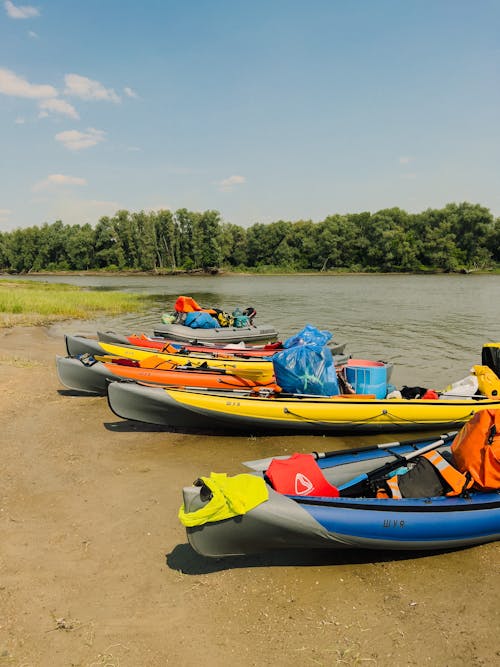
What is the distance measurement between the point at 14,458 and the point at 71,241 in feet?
308

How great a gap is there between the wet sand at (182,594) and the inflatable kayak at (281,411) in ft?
4.13

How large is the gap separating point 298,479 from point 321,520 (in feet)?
1.91

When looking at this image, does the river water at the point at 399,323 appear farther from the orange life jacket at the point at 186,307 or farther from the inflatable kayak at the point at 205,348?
the inflatable kayak at the point at 205,348

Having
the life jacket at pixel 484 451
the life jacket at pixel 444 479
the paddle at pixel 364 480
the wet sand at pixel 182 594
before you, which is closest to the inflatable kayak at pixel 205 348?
the wet sand at pixel 182 594

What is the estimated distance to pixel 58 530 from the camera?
15.2 feet

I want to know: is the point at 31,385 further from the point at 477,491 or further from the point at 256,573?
the point at 477,491

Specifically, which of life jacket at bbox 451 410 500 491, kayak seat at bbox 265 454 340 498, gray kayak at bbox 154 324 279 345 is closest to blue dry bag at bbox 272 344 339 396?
kayak seat at bbox 265 454 340 498

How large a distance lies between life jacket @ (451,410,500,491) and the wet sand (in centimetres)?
79

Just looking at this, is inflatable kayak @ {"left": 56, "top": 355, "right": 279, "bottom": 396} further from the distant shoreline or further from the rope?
the distant shoreline

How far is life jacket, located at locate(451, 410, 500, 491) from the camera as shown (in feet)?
14.1

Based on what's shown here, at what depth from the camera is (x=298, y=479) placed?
14.3 feet

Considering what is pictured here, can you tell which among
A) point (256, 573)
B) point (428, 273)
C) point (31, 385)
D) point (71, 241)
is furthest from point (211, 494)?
point (71, 241)

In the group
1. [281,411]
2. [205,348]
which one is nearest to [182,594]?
[281,411]

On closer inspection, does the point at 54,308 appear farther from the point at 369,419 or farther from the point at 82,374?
the point at 369,419
